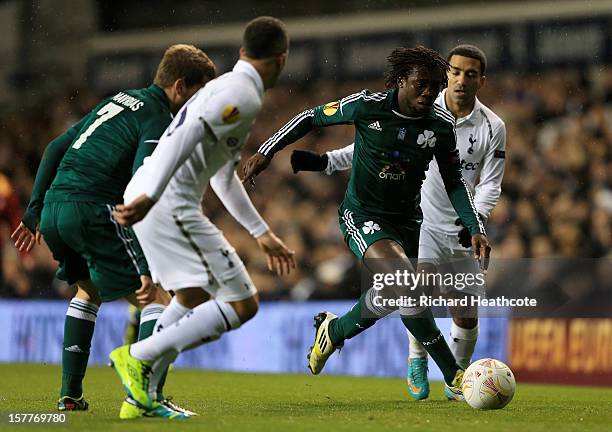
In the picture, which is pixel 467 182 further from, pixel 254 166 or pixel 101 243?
pixel 101 243

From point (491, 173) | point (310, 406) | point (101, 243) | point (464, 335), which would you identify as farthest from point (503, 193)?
point (101, 243)

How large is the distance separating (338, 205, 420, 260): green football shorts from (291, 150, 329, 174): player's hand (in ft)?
1.28

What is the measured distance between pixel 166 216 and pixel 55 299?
355 inches

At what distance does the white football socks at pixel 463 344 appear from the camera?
779 cm

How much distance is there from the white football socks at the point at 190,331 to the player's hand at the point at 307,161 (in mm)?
2286

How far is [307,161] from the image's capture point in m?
7.59

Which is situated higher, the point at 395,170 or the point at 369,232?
the point at 395,170

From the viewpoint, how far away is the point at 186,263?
17.7ft

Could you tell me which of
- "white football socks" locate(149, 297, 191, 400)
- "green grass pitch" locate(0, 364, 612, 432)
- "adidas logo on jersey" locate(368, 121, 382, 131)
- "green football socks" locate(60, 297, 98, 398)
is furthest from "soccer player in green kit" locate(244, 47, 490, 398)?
"white football socks" locate(149, 297, 191, 400)

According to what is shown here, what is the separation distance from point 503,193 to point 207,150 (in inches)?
316

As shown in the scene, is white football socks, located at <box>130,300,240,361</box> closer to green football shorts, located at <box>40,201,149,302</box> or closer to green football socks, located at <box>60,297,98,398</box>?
green football shorts, located at <box>40,201,149,302</box>

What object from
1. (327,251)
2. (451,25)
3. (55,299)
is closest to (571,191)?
(327,251)

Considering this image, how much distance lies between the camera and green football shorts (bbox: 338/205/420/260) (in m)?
7.03

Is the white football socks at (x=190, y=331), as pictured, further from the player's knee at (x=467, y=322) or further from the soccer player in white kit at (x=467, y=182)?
the player's knee at (x=467, y=322)
